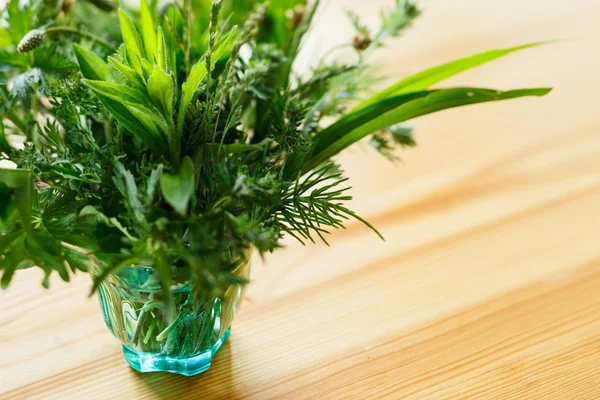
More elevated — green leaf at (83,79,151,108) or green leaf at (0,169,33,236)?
green leaf at (83,79,151,108)

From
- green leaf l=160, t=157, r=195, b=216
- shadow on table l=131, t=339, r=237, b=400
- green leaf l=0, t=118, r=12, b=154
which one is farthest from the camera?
shadow on table l=131, t=339, r=237, b=400

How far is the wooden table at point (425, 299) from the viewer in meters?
0.57

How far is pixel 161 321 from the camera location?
1.60 feet

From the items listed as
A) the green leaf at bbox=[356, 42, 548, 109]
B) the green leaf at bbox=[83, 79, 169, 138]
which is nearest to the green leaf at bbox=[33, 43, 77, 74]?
the green leaf at bbox=[83, 79, 169, 138]

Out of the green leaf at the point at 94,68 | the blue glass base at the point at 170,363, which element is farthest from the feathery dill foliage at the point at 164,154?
the blue glass base at the point at 170,363

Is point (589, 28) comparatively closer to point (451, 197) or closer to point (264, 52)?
point (451, 197)

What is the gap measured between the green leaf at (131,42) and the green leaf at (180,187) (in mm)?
67

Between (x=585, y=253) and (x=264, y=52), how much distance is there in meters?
0.40

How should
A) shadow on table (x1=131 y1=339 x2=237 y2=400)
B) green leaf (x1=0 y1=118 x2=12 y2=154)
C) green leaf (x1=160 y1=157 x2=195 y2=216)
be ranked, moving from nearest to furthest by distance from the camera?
green leaf (x1=160 y1=157 x2=195 y2=216), green leaf (x1=0 y1=118 x2=12 y2=154), shadow on table (x1=131 y1=339 x2=237 y2=400)

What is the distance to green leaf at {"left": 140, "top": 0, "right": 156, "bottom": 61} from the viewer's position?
1.44ft

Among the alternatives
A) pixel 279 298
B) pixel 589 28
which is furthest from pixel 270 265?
pixel 589 28

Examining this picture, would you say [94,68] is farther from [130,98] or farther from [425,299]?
[425,299]

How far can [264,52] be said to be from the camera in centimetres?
55

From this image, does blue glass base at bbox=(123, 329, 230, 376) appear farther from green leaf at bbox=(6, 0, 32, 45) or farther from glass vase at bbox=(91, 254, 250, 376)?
green leaf at bbox=(6, 0, 32, 45)
